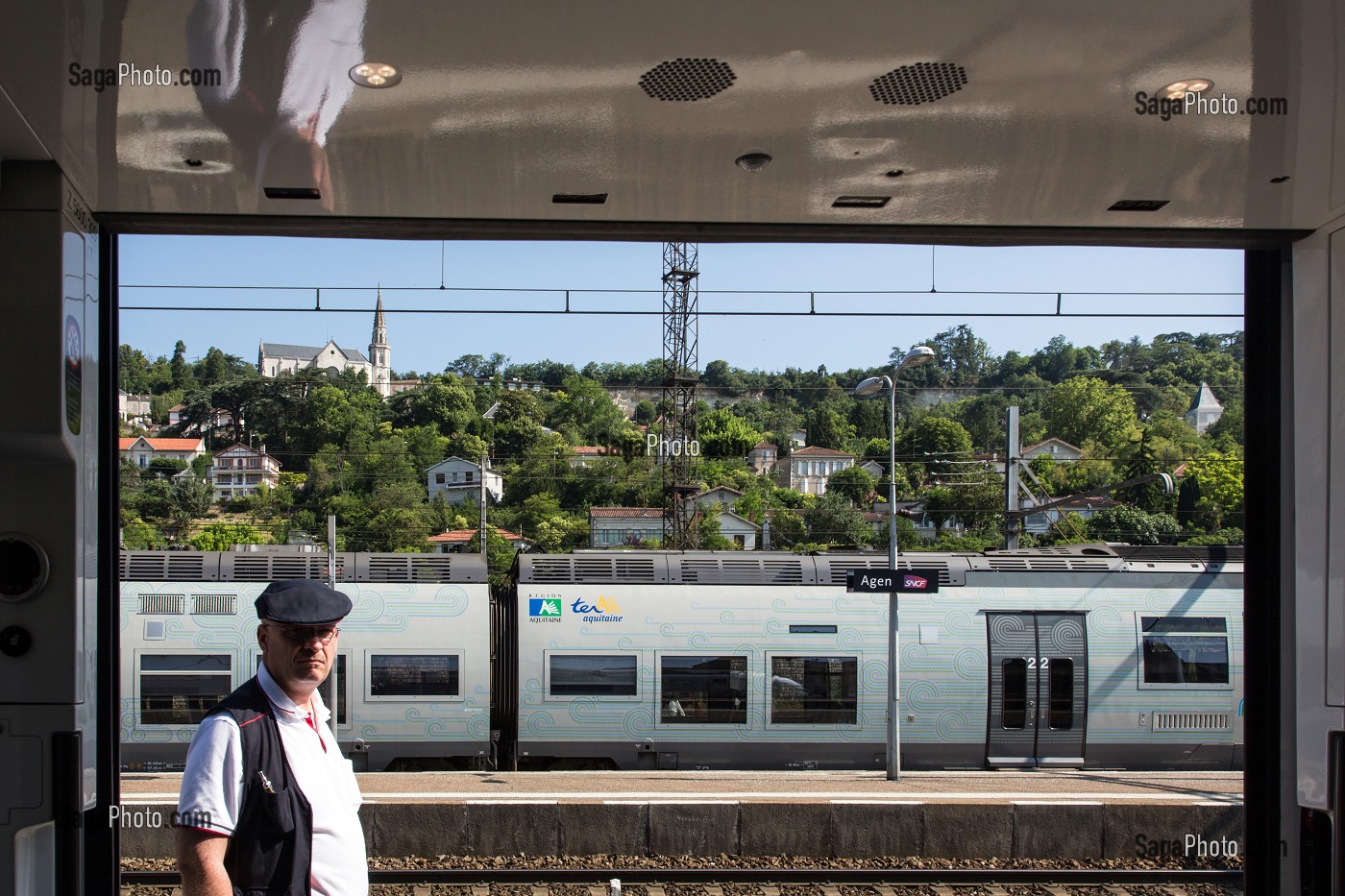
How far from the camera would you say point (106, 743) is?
11.1 feet

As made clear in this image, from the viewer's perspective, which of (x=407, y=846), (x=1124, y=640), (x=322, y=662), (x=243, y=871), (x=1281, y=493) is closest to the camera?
(x=243, y=871)

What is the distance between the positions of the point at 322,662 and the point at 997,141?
8.03 feet

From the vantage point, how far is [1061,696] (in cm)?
1084

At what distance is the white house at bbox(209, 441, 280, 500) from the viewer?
38.1 m

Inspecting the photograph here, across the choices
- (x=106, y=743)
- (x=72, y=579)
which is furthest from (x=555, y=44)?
(x=106, y=743)

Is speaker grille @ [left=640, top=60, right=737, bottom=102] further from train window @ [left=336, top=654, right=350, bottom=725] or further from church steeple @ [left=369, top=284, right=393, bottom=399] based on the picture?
church steeple @ [left=369, top=284, right=393, bottom=399]

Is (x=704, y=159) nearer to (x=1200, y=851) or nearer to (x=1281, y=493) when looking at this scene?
(x=1281, y=493)

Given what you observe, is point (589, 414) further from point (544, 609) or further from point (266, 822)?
point (266, 822)

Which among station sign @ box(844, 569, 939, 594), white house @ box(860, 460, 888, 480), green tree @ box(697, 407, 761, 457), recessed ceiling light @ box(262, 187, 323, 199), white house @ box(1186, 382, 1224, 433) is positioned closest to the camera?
recessed ceiling light @ box(262, 187, 323, 199)

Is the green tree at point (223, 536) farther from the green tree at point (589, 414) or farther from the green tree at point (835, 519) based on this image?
the green tree at point (835, 519)

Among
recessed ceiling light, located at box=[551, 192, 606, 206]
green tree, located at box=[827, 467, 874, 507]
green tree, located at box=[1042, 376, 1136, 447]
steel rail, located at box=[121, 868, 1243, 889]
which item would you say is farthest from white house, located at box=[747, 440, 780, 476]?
recessed ceiling light, located at box=[551, 192, 606, 206]

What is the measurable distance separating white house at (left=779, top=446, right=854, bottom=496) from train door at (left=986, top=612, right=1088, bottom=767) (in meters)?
50.5

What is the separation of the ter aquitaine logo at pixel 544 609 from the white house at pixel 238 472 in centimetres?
2875

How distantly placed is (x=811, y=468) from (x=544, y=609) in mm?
57572
